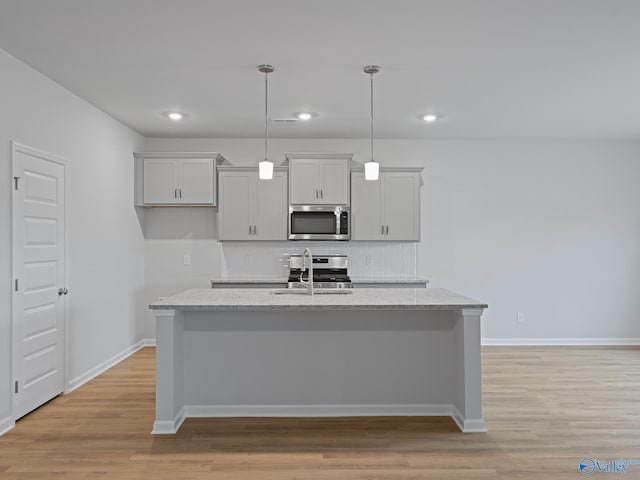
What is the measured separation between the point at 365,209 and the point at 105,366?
10.5 ft

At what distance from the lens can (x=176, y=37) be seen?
122 inches

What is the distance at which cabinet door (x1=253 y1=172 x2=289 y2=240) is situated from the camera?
5754 mm

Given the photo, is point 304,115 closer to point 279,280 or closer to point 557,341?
point 279,280

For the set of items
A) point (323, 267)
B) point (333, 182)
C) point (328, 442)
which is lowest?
point (328, 442)

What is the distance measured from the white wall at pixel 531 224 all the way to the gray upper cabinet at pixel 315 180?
46 centimetres

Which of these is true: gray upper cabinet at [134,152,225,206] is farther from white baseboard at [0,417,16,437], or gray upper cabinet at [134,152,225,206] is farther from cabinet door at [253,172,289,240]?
white baseboard at [0,417,16,437]

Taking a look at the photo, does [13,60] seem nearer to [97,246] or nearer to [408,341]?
[97,246]

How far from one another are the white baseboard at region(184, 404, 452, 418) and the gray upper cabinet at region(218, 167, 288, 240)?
254cm

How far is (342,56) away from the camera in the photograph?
342cm

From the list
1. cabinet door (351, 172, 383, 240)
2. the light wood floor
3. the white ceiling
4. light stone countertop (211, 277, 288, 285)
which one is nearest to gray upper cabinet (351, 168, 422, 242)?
cabinet door (351, 172, 383, 240)

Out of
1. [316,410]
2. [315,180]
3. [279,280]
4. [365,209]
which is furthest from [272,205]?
[316,410]

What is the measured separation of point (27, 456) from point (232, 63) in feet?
9.25

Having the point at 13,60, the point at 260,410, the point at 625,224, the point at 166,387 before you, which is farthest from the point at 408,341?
the point at 625,224

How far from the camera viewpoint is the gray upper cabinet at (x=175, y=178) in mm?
5691
